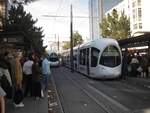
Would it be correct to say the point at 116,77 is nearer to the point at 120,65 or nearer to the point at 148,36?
the point at 120,65

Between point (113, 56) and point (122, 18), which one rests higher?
point (122, 18)

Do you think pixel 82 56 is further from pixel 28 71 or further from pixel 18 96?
pixel 18 96

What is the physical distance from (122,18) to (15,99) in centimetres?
6390

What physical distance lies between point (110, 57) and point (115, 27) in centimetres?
4490

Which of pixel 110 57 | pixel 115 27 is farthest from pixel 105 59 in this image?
pixel 115 27

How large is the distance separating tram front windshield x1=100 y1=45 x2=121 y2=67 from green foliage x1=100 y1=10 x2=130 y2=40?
1673 inches

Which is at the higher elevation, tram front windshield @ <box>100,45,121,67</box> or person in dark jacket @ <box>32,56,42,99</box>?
tram front windshield @ <box>100,45,121,67</box>

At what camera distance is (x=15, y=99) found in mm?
14844

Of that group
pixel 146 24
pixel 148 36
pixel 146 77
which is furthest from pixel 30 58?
pixel 146 24

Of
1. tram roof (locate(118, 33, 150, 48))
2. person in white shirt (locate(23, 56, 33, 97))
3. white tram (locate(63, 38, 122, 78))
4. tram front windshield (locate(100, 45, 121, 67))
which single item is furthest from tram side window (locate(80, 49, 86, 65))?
person in white shirt (locate(23, 56, 33, 97))

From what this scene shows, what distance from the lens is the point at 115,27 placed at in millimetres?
76562

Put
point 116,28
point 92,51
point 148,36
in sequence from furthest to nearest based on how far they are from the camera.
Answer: point 116,28, point 92,51, point 148,36

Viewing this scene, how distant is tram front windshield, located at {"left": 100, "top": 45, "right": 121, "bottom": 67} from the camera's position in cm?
3197

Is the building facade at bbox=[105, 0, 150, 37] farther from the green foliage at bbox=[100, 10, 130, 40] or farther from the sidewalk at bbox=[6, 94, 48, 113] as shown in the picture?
the sidewalk at bbox=[6, 94, 48, 113]
